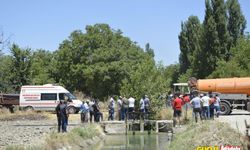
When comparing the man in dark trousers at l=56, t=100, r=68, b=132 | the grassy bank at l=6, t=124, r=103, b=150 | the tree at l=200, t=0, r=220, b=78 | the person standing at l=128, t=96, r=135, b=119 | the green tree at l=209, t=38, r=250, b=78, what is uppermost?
the tree at l=200, t=0, r=220, b=78

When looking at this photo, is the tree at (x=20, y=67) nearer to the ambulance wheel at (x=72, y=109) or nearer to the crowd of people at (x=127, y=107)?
the ambulance wheel at (x=72, y=109)

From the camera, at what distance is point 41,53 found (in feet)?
297

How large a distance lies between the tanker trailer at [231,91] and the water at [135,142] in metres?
4.82

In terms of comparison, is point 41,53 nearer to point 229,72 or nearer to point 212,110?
point 229,72

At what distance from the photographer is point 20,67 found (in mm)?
60562

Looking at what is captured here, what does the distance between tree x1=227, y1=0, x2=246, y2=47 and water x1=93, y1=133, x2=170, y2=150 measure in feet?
108

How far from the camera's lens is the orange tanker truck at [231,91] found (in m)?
35.4

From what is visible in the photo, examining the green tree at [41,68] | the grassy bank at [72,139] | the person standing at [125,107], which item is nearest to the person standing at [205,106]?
the grassy bank at [72,139]

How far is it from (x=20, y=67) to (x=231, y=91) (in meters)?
31.7

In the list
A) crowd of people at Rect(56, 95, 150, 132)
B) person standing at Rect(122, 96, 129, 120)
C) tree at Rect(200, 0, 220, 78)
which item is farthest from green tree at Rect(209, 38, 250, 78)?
person standing at Rect(122, 96, 129, 120)

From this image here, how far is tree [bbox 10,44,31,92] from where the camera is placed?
197 ft

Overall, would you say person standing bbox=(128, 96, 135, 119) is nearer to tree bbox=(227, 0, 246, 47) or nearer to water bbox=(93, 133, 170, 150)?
water bbox=(93, 133, 170, 150)

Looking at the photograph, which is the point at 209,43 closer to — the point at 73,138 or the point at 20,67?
the point at 20,67

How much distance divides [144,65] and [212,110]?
1245 cm
